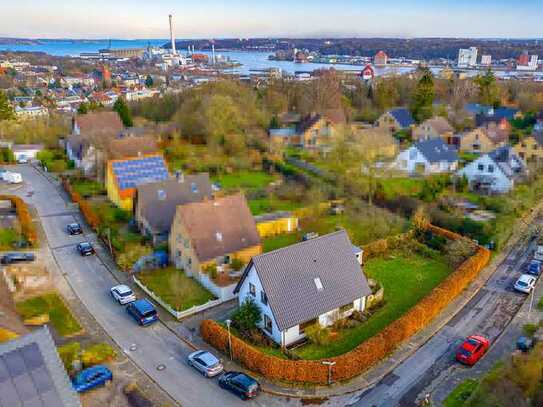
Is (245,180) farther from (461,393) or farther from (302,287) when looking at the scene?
(461,393)

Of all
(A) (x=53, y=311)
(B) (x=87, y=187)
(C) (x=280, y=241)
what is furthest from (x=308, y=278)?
(B) (x=87, y=187)

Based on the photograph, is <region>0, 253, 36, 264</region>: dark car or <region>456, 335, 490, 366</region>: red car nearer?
<region>456, 335, 490, 366</region>: red car

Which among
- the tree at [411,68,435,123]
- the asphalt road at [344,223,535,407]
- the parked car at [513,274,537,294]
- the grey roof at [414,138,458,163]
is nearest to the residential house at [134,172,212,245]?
the asphalt road at [344,223,535,407]

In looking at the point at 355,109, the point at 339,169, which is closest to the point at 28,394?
the point at 339,169

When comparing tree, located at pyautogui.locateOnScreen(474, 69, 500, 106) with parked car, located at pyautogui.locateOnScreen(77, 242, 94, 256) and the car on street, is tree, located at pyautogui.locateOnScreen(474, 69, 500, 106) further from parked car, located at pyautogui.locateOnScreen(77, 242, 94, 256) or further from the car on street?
parked car, located at pyautogui.locateOnScreen(77, 242, 94, 256)

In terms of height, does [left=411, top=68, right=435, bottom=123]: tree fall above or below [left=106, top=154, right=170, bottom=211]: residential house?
above

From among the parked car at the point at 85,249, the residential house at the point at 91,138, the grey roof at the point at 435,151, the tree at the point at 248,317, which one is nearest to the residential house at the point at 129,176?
the parked car at the point at 85,249

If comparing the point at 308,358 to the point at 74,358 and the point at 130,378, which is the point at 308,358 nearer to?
the point at 130,378

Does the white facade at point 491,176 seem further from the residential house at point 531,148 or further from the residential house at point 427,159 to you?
the residential house at point 531,148
